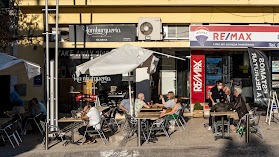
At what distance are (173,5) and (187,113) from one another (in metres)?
4.59

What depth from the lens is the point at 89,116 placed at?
1103cm

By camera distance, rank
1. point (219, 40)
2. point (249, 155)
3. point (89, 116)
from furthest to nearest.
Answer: point (219, 40) < point (89, 116) < point (249, 155)

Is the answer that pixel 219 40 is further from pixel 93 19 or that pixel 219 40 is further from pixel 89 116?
pixel 89 116

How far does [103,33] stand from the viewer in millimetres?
16672

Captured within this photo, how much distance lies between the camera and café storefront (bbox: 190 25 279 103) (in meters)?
16.5

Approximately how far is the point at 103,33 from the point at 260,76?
6581mm

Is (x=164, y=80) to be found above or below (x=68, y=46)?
below

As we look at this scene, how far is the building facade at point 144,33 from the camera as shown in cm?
1653

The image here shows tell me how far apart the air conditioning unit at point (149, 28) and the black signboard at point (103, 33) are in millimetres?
310

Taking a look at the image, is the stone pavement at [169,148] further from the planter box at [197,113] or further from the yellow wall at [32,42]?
the yellow wall at [32,42]

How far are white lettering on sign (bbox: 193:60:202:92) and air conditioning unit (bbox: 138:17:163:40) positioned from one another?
1984 mm

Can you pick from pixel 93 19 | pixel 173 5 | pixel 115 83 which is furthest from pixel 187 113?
pixel 93 19

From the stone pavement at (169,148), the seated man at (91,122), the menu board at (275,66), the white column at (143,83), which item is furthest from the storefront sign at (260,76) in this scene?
the seated man at (91,122)

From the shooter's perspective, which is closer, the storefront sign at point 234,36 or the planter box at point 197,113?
the planter box at point 197,113
